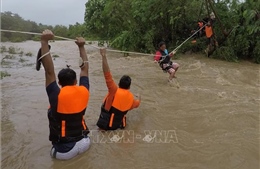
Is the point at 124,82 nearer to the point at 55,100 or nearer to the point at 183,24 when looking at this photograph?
the point at 55,100

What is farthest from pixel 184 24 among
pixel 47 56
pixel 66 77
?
pixel 47 56

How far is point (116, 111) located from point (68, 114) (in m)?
1.27

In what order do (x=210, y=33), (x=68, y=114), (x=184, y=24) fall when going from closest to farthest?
(x=68, y=114), (x=210, y=33), (x=184, y=24)

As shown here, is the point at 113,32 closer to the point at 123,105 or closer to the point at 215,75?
the point at 215,75

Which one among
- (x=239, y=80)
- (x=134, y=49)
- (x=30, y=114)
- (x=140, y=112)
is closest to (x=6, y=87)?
(x=30, y=114)

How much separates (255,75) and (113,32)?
9068 mm

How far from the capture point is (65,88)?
3482 millimetres

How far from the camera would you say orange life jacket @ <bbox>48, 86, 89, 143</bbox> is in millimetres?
3434

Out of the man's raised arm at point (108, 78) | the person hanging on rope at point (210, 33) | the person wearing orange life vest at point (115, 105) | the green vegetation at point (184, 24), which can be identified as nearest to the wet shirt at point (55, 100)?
the man's raised arm at point (108, 78)

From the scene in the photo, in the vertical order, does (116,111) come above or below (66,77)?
below

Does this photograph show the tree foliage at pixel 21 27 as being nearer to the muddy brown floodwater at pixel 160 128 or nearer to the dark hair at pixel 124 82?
the muddy brown floodwater at pixel 160 128

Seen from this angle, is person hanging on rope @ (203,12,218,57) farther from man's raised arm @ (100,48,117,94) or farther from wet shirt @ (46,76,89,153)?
wet shirt @ (46,76,89,153)

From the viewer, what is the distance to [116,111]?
4.64 m

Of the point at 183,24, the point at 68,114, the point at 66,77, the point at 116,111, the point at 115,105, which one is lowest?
the point at 116,111
